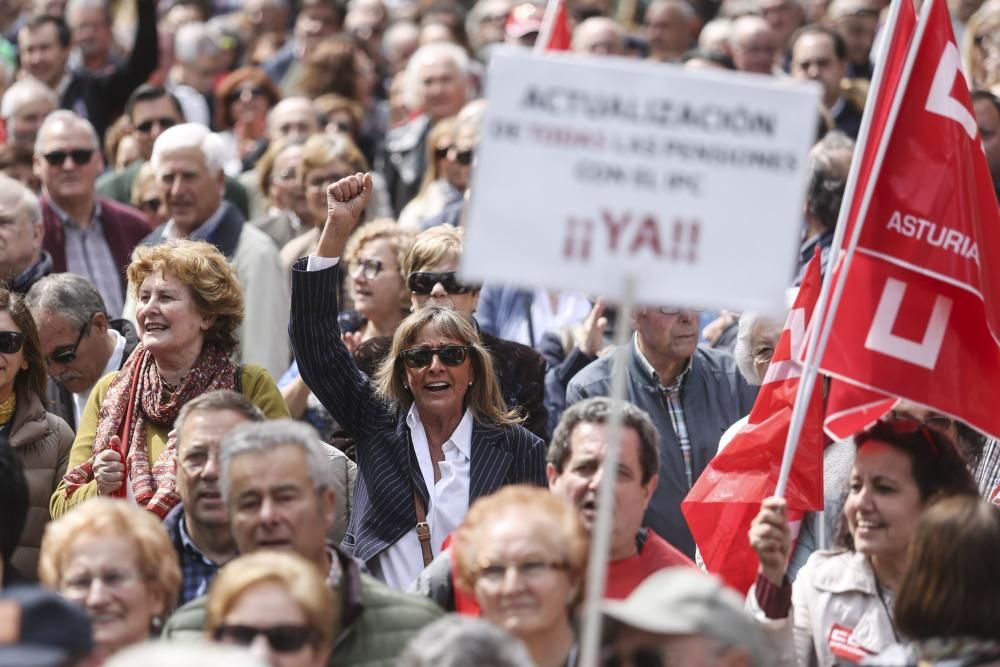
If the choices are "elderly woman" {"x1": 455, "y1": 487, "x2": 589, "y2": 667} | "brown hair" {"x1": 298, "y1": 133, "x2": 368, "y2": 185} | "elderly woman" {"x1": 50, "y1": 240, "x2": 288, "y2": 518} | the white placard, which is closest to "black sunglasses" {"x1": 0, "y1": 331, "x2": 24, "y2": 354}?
"elderly woman" {"x1": 50, "y1": 240, "x2": 288, "y2": 518}

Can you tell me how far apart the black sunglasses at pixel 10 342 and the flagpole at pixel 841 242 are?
279 cm

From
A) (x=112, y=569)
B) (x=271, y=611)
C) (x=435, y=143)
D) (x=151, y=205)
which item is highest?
(x=435, y=143)

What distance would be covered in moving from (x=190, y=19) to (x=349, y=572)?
426 inches

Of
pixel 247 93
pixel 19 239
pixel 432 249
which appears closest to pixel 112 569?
pixel 432 249

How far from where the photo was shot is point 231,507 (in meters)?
5.24

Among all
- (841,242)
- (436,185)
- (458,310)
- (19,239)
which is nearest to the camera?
(841,242)

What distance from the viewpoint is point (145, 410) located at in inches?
260

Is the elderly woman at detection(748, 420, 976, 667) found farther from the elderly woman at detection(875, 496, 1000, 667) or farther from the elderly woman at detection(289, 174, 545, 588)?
the elderly woman at detection(289, 174, 545, 588)

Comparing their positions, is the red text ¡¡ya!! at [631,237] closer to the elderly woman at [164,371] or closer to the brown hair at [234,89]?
the elderly woman at [164,371]

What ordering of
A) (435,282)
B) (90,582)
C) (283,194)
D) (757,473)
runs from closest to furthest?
1. (90,582)
2. (757,473)
3. (435,282)
4. (283,194)

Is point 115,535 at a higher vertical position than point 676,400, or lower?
lower

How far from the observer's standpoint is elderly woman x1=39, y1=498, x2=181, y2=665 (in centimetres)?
490

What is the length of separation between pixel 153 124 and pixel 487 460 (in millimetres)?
4956

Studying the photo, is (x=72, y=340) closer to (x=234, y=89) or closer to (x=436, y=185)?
(x=436, y=185)
